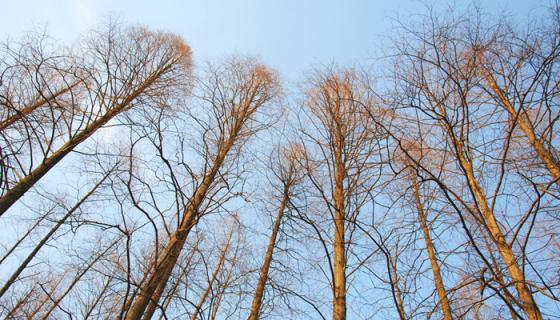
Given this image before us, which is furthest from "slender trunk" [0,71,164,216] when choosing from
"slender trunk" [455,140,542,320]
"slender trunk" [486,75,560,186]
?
"slender trunk" [486,75,560,186]

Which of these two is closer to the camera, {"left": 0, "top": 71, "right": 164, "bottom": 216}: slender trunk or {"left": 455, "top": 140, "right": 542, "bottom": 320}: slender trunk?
{"left": 455, "top": 140, "right": 542, "bottom": 320}: slender trunk

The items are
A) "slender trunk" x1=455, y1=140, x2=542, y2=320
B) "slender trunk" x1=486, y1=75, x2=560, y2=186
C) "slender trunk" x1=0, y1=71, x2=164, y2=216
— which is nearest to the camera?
"slender trunk" x1=455, y1=140, x2=542, y2=320

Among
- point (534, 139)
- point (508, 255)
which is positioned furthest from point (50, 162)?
point (508, 255)

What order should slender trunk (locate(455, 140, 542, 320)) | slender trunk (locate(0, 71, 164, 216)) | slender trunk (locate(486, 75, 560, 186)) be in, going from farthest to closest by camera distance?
slender trunk (locate(0, 71, 164, 216)) → slender trunk (locate(486, 75, 560, 186)) → slender trunk (locate(455, 140, 542, 320))

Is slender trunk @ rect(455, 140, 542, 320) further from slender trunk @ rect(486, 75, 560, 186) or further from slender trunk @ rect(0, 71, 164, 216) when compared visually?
slender trunk @ rect(0, 71, 164, 216)

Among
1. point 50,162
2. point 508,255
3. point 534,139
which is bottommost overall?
point 534,139

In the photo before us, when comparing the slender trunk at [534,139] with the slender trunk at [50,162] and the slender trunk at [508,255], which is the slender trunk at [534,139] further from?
the slender trunk at [50,162]

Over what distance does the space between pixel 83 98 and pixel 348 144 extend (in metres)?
7.27

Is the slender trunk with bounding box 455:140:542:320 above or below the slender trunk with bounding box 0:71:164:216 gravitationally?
below

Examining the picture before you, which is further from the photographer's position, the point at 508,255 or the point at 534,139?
the point at 508,255

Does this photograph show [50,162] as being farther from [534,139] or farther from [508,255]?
[508,255]

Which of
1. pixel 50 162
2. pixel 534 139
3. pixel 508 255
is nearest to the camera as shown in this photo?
pixel 534 139

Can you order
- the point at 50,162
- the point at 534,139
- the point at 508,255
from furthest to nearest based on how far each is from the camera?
the point at 50,162, the point at 508,255, the point at 534,139

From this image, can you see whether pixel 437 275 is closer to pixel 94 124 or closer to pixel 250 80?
pixel 250 80
